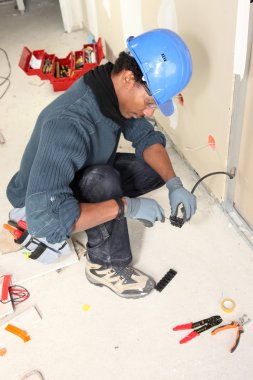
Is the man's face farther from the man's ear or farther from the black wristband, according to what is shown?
the black wristband

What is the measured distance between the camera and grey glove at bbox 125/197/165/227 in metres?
1.26

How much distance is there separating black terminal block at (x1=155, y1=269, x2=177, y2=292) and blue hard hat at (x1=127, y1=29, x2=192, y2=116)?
0.77 metres

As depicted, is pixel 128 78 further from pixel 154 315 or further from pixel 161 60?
pixel 154 315

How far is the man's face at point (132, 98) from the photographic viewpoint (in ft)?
3.56

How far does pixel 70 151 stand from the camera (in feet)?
3.58

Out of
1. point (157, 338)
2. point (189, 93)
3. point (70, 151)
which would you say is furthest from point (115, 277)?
point (189, 93)

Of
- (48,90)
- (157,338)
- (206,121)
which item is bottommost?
(157,338)

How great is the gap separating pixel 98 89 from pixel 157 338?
93 centimetres

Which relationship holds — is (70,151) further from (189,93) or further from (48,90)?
(48,90)

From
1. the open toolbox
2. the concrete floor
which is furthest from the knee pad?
the open toolbox

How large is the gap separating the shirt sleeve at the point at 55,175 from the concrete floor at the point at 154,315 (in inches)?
19.1

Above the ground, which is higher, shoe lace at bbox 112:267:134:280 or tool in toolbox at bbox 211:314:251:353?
shoe lace at bbox 112:267:134:280

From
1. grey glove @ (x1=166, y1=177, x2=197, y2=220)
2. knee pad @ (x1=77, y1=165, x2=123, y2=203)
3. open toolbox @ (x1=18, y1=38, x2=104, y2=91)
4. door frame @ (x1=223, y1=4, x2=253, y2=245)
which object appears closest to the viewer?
door frame @ (x1=223, y1=4, x2=253, y2=245)

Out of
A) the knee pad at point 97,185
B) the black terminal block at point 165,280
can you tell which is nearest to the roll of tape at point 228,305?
the black terminal block at point 165,280
